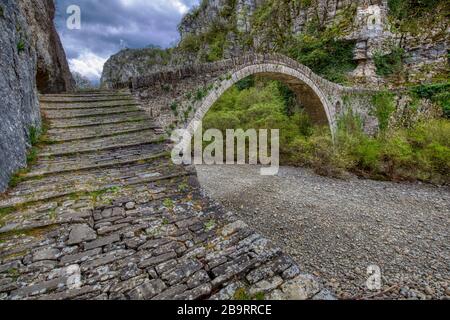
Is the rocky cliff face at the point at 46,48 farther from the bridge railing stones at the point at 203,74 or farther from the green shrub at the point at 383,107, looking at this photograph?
the green shrub at the point at 383,107

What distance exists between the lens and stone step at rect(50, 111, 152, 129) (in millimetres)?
4188

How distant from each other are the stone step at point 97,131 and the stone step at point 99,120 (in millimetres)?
102

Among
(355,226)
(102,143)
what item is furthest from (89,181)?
(355,226)

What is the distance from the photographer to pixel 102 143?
12.3 feet

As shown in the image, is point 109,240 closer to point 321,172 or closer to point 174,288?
point 174,288

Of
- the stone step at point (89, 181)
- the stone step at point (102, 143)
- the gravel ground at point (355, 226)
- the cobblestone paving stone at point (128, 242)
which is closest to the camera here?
the cobblestone paving stone at point (128, 242)

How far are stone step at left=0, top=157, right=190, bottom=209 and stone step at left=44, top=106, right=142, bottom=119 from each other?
1941mm

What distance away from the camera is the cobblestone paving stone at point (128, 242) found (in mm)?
1588

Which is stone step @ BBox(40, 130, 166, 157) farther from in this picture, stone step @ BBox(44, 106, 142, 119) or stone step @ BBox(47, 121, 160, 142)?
stone step @ BBox(44, 106, 142, 119)

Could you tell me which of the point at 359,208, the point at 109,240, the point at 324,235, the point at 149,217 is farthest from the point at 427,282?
the point at 109,240

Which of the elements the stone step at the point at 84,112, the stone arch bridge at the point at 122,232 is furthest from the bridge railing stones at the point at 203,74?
the stone arch bridge at the point at 122,232
